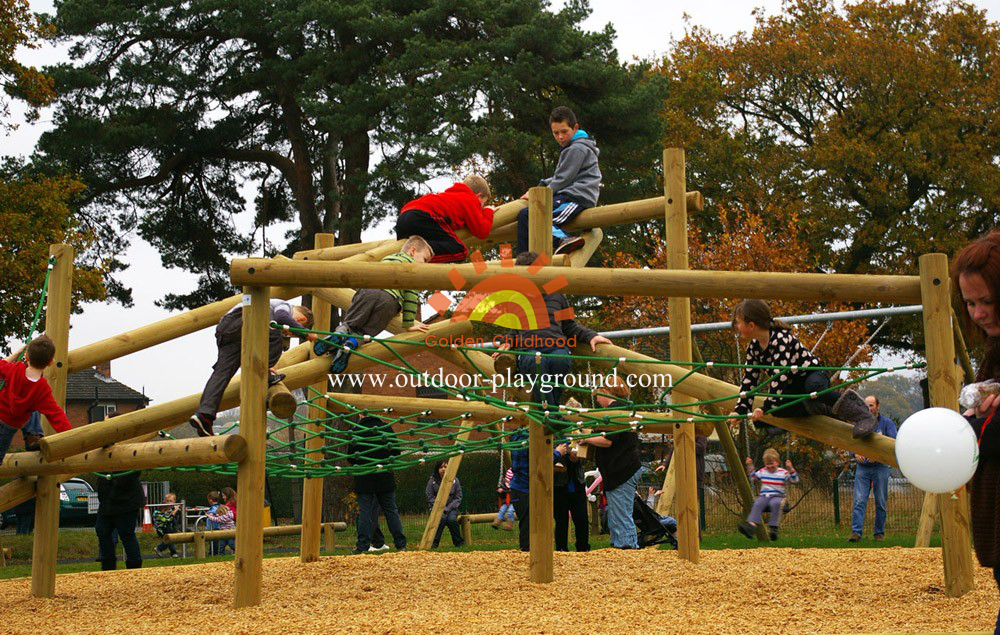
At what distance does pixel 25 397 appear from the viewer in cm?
622

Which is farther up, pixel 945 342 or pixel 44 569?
pixel 945 342

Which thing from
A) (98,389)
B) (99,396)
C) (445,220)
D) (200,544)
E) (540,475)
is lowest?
(200,544)

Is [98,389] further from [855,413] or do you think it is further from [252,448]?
[855,413]

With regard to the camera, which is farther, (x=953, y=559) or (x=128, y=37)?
(x=128, y=37)

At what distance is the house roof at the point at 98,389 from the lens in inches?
1553

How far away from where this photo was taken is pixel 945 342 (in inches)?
203

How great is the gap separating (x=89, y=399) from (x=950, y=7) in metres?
31.4

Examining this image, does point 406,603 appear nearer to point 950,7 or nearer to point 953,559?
point 953,559

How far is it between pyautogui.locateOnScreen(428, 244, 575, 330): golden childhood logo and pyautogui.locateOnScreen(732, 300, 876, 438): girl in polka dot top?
1.08 meters

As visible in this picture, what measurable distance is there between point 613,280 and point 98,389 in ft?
122

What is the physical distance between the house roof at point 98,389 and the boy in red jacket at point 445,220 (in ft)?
111

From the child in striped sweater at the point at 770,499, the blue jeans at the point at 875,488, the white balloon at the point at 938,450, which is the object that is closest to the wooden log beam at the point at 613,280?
the white balloon at the point at 938,450

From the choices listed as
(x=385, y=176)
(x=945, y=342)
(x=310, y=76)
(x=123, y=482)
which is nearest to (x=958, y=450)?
(x=945, y=342)

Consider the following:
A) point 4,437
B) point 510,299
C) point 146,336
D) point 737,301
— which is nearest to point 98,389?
point 737,301
